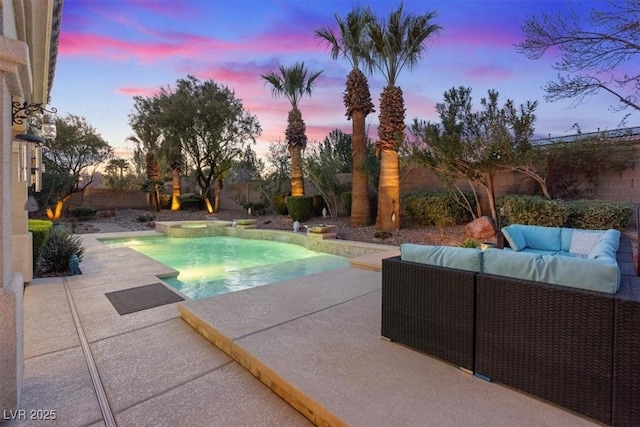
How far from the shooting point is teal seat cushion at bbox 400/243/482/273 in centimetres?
251

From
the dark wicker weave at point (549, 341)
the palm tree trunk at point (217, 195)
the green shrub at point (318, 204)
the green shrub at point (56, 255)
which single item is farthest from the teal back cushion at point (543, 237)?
the palm tree trunk at point (217, 195)

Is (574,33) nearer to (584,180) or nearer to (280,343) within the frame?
(584,180)

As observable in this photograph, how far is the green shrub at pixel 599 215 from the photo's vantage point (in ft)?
24.3

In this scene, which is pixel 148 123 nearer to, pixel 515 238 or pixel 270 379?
pixel 515 238

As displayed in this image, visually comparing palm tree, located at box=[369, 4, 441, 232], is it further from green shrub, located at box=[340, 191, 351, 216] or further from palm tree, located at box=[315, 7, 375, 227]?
green shrub, located at box=[340, 191, 351, 216]

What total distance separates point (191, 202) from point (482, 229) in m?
18.3

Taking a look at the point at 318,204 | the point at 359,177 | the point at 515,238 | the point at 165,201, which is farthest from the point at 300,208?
the point at 165,201

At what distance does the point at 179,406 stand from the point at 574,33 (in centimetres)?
1191

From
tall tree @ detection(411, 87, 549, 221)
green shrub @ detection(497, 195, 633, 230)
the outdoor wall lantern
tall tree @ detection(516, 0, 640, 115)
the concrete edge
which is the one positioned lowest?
the concrete edge

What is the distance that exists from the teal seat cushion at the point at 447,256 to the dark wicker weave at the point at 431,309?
0.24 feet

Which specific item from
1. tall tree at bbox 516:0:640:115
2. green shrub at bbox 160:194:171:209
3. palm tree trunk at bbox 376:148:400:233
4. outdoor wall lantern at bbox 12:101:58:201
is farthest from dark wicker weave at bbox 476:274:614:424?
green shrub at bbox 160:194:171:209

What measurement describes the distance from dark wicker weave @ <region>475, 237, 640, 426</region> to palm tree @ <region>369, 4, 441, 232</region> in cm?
805

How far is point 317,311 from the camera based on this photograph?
365 centimetres

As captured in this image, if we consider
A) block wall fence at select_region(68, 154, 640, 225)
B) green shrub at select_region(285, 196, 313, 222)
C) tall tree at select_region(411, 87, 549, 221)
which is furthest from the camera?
green shrub at select_region(285, 196, 313, 222)
